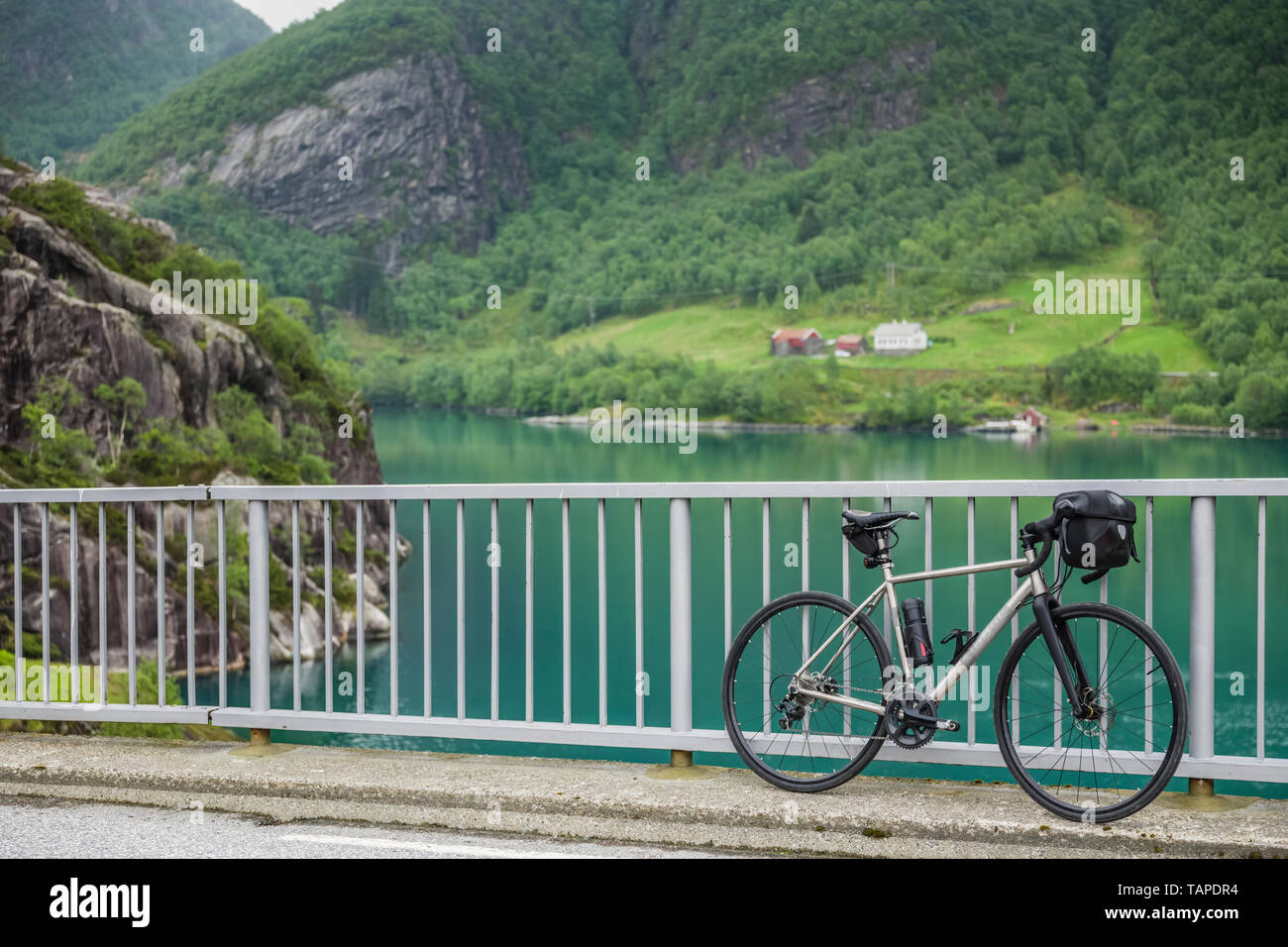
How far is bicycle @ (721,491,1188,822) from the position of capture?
486 cm

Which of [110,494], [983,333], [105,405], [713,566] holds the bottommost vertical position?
[713,566]

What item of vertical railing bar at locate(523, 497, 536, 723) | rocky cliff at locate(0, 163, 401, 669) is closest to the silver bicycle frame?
vertical railing bar at locate(523, 497, 536, 723)

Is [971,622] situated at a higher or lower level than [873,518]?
lower

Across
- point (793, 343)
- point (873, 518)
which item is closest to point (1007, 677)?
point (873, 518)

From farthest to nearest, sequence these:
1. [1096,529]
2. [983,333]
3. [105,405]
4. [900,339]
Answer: [983,333] < [900,339] < [105,405] < [1096,529]

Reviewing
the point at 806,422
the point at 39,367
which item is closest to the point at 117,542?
the point at 39,367

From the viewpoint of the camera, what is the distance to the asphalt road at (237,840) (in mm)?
4863

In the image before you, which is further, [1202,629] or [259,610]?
[259,610]

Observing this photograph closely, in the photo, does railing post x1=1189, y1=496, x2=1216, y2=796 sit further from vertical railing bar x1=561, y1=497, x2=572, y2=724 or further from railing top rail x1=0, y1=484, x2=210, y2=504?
railing top rail x1=0, y1=484, x2=210, y2=504

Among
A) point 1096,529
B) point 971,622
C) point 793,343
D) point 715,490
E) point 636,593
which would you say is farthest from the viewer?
point 793,343

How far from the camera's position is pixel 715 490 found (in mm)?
5801

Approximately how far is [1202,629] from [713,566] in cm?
7055

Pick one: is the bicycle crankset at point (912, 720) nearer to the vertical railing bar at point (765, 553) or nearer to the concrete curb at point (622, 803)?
the concrete curb at point (622, 803)

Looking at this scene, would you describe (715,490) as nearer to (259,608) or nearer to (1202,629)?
(1202,629)
